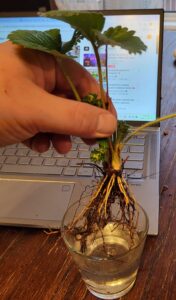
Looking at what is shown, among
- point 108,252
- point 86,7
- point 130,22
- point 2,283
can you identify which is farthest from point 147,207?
point 86,7

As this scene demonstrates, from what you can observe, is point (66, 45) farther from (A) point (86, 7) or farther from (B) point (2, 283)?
(A) point (86, 7)

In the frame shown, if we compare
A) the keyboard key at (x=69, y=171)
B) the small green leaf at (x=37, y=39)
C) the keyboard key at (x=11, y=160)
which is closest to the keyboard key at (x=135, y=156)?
the keyboard key at (x=69, y=171)

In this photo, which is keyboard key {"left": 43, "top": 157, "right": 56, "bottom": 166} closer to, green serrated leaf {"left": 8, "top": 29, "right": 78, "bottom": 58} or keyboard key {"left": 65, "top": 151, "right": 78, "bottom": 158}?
keyboard key {"left": 65, "top": 151, "right": 78, "bottom": 158}

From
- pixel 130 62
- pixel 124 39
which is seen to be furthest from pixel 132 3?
pixel 124 39

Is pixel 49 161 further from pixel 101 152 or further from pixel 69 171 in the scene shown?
pixel 101 152

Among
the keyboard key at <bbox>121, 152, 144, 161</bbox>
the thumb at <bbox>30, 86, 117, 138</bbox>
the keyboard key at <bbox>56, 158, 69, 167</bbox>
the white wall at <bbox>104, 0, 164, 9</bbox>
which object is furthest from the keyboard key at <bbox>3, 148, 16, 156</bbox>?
the white wall at <bbox>104, 0, 164, 9</bbox>

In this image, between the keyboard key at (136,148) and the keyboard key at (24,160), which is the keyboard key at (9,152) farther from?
the keyboard key at (136,148)

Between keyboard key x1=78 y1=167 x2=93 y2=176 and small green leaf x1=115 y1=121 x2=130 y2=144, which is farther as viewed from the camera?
keyboard key x1=78 y1=167 x2=93 y2=176
